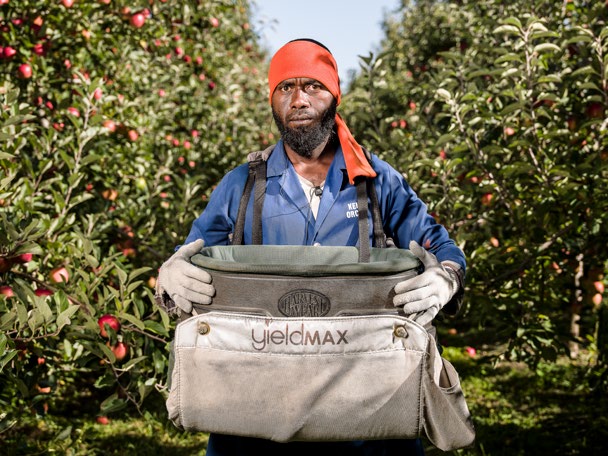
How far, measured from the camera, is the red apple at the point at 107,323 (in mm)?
2281

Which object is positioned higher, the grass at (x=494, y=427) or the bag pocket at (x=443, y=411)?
the bag pocket at (x=443, y=411)

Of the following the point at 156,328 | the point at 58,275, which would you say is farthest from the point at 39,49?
the point at 156,328

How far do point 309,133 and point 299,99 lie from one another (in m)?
0.09

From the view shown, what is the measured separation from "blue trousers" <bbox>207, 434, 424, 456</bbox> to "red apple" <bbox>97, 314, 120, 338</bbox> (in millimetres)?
854

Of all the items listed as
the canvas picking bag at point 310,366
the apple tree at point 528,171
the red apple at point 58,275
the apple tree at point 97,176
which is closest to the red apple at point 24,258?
the apple tree at point 97,176

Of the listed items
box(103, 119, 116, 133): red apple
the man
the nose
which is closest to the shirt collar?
the man

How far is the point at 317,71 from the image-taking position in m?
1.78

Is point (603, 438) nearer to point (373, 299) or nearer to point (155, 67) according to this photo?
point (373, 299)

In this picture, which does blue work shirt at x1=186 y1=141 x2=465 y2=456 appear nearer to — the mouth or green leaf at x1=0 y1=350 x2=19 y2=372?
the mouth

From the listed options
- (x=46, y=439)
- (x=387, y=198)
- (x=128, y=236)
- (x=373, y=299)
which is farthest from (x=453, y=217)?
(x=46, y=439)

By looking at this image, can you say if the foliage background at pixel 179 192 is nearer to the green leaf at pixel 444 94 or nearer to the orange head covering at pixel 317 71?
the green leaf at pixel 444 94

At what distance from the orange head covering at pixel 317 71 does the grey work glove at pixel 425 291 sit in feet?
1.32

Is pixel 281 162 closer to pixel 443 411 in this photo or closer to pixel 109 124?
pixel 443 411

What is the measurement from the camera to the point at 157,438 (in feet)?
A: 12.5
